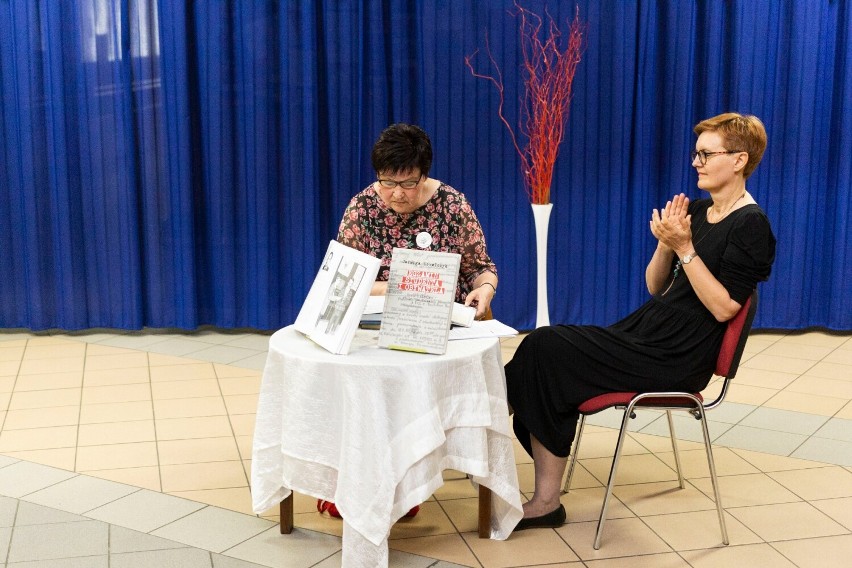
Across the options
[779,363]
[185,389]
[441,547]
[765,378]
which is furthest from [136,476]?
[779,363]

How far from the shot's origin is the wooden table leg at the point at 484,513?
8.93 ft

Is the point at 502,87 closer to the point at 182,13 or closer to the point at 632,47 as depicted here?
the point at 632,47

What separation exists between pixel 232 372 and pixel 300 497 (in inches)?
62.5

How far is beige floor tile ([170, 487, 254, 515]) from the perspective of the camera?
301 cm

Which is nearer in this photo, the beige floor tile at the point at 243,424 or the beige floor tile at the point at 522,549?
the beige floor tile at the point at 522,549

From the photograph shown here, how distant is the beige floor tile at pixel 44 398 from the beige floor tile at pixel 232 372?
66cm

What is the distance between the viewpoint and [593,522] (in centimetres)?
289

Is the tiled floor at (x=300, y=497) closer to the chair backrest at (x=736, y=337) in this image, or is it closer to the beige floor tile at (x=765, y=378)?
the beige floor tile at (x=765, y=378)

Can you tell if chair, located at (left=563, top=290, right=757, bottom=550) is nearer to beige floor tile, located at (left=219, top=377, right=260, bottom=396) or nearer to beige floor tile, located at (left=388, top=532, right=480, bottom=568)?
beige floor tile, located at (left=388, top=532, right=480, bottom=568)

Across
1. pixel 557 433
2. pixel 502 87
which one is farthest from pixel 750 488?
pixel 502 87

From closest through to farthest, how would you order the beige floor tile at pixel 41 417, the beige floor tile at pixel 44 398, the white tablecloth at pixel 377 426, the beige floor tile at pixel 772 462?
1. the white tablecloth at pixel 377 426
2. the beige floor tile at pixel 772 462
3. the beige floor tile at pixel 41 417
4. the beige floor tile at pixel 44 398

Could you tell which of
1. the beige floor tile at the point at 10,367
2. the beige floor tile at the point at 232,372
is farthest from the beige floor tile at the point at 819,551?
the beige floor tile at the point at 10,367

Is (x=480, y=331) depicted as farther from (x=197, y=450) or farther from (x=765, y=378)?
(x=765, y=378)

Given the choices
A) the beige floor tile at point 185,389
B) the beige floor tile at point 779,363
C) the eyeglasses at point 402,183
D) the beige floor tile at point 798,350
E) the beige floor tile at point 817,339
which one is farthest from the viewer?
the beige floor tile at point 817,339
